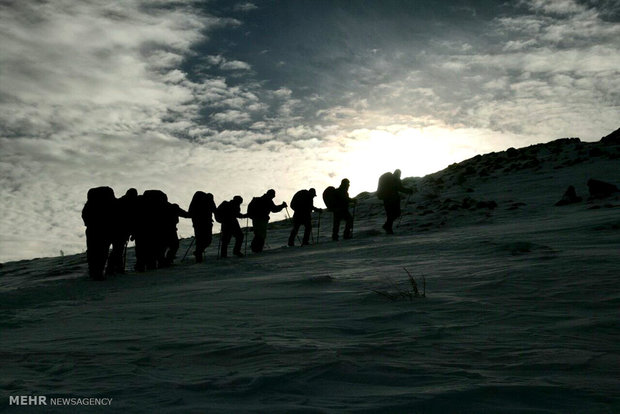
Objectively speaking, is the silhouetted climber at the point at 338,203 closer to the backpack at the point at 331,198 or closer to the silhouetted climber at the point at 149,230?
the backpack at the point at 331,198

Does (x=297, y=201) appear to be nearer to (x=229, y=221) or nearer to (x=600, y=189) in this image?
(x=229, y=221)

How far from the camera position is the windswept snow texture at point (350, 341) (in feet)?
7.82

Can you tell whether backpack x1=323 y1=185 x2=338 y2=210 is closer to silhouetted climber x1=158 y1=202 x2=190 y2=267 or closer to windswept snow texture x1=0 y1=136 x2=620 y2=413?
silhouetted climber x1=158 y1=202 x2=190 y2=267

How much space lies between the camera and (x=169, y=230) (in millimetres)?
12727

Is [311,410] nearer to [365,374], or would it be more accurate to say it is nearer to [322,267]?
[365,374]

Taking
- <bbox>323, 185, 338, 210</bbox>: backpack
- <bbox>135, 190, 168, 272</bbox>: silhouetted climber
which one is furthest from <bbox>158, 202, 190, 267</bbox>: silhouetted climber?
<bbox>323, 185, 338, 210</bbox>: backpack

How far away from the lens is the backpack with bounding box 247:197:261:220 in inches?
593

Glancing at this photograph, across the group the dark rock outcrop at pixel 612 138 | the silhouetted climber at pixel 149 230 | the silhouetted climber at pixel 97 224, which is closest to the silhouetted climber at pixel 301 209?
the silhouetted climber at pixel 149 230

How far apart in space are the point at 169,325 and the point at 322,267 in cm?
428

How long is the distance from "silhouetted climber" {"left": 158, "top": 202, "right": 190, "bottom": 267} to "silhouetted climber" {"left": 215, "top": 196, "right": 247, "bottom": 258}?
116cm

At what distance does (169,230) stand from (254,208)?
299 centimetres

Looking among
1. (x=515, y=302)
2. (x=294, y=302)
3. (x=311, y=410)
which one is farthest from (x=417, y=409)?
(x=294, y=302)

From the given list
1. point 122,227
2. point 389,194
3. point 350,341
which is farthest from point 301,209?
point 350,341

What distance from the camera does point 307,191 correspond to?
15992mm
